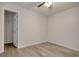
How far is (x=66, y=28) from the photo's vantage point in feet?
15.6

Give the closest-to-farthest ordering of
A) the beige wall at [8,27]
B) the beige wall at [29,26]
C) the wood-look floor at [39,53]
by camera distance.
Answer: the wood-look floor at [39,53] < the beige wall at [29,26] < the beige wall at [8,27]

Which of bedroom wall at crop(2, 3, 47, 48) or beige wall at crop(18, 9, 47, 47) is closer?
bedroom wall at crop(2, 3, 47, 48)

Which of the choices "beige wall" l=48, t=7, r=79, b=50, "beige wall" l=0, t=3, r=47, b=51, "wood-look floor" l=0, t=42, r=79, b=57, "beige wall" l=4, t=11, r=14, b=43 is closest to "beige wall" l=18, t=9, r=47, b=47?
"beige wall" l=0, t=3, r=47, b=51

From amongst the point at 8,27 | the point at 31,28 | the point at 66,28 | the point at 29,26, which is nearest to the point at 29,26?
the point at 29,26

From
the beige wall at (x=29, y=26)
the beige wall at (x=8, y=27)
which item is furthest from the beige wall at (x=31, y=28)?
the beige wall at (x=8, y=27)

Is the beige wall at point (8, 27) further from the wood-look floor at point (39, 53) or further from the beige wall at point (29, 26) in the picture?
the wood-look floor at point (39, 53)

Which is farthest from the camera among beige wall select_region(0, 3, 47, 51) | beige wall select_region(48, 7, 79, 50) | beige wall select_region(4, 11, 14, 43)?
beige wall select_region(4, 11, 14, 43)

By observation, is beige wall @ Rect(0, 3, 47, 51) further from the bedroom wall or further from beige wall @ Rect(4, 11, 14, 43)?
beige wall @ Rect(4, 11, 14, 43)

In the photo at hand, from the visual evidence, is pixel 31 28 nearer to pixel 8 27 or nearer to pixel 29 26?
pixel 29 26

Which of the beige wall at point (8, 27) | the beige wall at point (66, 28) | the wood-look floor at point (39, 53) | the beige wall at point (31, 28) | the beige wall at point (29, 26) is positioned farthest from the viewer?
the beige wall at point (8, 27)

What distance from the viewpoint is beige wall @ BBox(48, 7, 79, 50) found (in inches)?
168

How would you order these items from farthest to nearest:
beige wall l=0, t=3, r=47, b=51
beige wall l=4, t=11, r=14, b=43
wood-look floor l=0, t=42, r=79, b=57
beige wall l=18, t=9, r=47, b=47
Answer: beige wall l=4, t=11, r=14, b=43 < beige wall l=18, t=9, r=47, b=47 < beige wall l=0, t=3, r=47, b=51 < wood-look floor l=0, t=42, r=79, b=57

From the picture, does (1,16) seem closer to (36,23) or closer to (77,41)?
(36,23)

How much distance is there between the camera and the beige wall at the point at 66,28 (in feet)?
14.0
